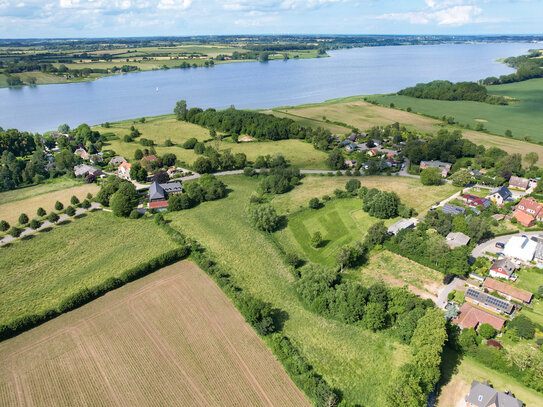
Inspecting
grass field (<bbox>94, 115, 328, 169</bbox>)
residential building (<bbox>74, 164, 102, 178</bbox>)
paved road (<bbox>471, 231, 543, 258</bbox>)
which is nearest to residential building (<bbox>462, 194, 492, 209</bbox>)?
paved road (<bbox>471, 231, 543, 258</bbox>)

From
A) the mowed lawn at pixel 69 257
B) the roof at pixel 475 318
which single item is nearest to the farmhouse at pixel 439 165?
the roof at pixel 475 318

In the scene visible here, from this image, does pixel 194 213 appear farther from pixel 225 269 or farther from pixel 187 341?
pixel 187 341

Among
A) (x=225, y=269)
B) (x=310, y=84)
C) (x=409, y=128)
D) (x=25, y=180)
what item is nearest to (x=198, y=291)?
(x=225, y=269)

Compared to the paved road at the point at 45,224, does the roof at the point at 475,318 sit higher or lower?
lower

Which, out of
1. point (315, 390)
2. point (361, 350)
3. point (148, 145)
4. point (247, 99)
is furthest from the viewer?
point (247, 99)

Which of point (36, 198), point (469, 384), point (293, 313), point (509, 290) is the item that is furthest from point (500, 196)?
point (36, 198)

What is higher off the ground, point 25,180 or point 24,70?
point 24,70

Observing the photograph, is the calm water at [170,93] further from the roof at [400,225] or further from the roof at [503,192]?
the roof at [400,225]

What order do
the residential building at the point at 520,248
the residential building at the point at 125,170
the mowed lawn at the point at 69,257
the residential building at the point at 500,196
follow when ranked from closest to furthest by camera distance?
1. the mowed lawn at the point at 69,257
2. the residential building at the point at 520,248
3. the residential building at the point at 500,196
4. the residential building at the point at 125,170
